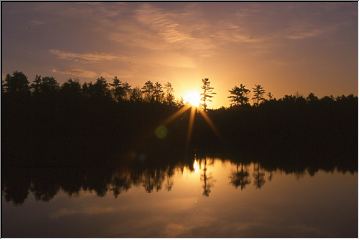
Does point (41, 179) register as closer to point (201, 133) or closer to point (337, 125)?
point (201, 133)

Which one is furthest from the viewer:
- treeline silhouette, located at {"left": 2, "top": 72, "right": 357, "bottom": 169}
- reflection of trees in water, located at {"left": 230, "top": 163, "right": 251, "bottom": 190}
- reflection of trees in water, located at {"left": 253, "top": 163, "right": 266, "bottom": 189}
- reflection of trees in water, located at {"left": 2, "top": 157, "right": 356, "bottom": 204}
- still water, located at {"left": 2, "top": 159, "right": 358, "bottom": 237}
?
treeline silhouette, located at {"left": 2, "top": 72, "right": 357, "bottom": 169}

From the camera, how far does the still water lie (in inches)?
711

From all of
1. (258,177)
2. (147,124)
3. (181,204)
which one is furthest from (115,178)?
(147,124)

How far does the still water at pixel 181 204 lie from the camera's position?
1805 centimetres

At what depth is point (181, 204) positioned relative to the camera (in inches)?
910

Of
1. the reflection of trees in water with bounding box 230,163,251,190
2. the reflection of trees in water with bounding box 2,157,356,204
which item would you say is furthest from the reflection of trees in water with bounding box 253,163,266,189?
the reflection of trees in water with bounding box 230,163,251,190

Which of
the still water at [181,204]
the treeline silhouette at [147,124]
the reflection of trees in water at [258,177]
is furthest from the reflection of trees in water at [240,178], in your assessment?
the treeline silhouette at [147,124]

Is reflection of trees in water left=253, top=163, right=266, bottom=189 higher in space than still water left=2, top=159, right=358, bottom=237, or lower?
higher

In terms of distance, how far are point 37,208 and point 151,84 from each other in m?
94.8

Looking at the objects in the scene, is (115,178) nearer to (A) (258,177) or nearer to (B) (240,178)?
(B) (240,178)

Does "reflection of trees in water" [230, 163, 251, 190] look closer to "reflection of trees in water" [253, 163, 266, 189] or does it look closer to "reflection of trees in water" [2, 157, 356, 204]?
"reflection of trees in water" [2, 157, 356, 204]

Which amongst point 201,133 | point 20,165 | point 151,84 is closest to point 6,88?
point 151,84

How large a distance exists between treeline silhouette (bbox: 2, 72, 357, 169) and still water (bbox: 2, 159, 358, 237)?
21857 millimetres

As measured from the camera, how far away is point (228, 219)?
19.6 meters
